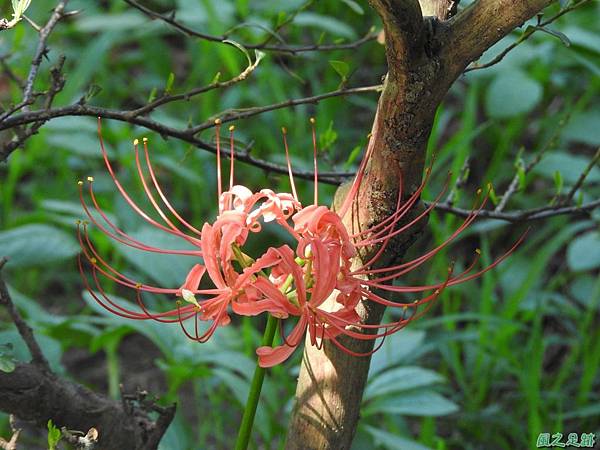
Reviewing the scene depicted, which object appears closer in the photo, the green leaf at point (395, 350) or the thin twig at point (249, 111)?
the thin twig at point (249, 111)

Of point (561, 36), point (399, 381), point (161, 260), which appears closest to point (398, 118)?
point (561, 36)

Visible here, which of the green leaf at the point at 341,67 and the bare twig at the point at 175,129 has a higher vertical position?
the green leaf at the point at 341,67

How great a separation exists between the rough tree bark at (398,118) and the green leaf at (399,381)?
561 mm

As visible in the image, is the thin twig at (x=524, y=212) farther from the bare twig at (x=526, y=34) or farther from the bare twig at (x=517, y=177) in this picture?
the bare twig at (x=526, y=34)

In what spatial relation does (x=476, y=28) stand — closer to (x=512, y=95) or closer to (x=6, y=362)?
(x=6, y=362)

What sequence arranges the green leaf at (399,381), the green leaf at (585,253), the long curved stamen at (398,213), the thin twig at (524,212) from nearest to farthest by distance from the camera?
the long curved stamen at (398,213)
the thin twig at (524,212)
the green leaf at (399,381)
the green leaf at (585,253)

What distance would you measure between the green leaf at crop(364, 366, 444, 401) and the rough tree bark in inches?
22.1

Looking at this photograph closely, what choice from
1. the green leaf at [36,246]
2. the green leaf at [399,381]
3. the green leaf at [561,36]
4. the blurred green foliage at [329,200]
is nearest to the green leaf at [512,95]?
the blurred green foliage at [329,200]

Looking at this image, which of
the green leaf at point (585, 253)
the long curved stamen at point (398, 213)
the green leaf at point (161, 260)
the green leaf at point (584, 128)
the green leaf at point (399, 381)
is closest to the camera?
the long curved stamen at point (398, 213)

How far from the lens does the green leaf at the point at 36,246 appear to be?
71.2 inches

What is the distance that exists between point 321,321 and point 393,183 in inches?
6.4

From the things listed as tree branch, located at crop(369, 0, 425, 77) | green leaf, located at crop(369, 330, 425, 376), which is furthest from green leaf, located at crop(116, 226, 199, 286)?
tree branch, located at crop(369, 0, 425, 77)

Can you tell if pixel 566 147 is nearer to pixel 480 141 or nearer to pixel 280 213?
pixel 480 141

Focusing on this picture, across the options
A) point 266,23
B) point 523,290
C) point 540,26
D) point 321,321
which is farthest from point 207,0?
point 321,321
